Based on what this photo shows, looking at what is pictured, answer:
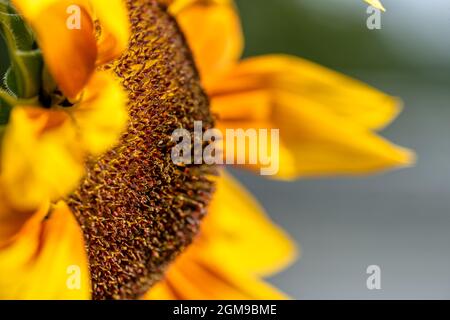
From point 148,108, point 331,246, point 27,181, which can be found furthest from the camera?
point 331,246

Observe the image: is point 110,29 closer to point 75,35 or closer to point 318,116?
point 75,35

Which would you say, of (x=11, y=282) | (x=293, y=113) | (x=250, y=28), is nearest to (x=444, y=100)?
(x=250, y=28)

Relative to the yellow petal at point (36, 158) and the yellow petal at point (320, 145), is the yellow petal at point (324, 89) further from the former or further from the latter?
the yellow petal at point (36, 158)

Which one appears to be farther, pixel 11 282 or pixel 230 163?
pixel 230 163

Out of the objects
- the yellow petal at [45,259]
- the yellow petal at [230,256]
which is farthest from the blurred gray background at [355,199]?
the yellow petal at [45,259]

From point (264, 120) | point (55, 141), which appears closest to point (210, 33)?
point (264, 120)

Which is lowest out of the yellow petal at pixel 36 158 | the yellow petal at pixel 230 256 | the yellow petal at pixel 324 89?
the yellow petal at pixel 230 256

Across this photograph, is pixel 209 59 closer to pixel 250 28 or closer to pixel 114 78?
pixel 114 78
